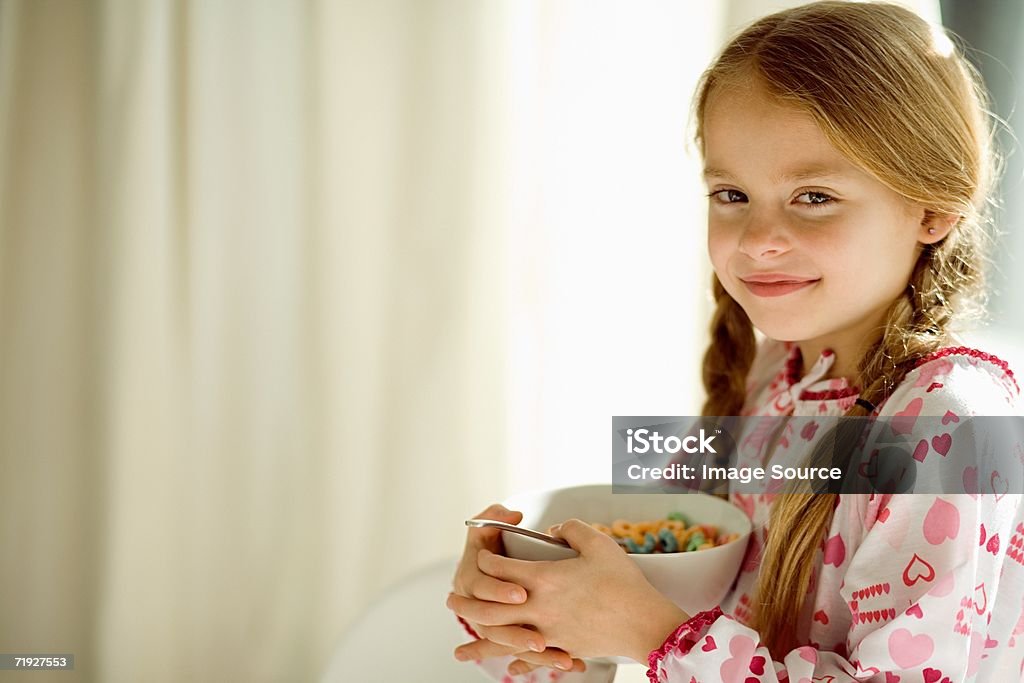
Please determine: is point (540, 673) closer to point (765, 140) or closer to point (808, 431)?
point (808, 431)

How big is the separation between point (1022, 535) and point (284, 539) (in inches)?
29.6

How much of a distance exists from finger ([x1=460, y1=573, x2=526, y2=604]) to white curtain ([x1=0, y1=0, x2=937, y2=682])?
40 cm

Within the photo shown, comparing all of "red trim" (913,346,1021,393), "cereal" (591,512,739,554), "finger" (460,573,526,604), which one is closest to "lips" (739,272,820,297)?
"red trim" (913,346,1021,393)

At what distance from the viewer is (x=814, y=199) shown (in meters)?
0.75

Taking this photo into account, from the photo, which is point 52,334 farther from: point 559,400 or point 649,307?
point 649,307

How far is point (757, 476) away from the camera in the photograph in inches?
34.6

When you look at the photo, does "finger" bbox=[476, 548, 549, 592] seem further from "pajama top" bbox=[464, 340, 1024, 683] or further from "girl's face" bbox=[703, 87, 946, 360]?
"girl's face" bbox=[703, 87, 946, 360]

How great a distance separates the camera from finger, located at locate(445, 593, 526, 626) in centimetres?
72

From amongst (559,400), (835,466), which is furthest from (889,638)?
(559,400)

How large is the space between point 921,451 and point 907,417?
0.03 metres

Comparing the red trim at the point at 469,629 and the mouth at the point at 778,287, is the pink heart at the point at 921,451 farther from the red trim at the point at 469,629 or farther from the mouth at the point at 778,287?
the red trim at the point at 469,629

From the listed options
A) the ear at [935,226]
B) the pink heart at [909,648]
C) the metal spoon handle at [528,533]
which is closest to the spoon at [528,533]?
the metal spoon handle at [528,533]

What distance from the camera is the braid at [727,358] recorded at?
99 centimetres

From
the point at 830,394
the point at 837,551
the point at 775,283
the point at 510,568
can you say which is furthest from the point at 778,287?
the point at 510,568
